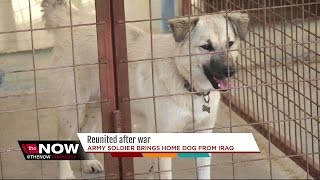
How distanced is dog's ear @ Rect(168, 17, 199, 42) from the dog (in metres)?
0.09

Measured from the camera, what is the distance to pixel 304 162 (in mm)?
4516

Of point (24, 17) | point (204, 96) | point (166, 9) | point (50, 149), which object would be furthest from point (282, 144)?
point (24, 17)

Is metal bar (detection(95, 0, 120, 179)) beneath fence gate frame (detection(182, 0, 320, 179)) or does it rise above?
above

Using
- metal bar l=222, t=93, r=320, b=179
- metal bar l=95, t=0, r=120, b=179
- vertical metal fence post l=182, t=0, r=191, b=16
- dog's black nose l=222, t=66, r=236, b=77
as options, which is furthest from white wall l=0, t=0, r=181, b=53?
metal bar l=222, t=93, r=320, b=179

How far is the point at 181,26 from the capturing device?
13.0 ft

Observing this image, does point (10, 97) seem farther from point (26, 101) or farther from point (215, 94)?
point (215, 94)

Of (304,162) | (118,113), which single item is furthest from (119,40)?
(304,162)

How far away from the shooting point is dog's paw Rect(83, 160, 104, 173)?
193 inches

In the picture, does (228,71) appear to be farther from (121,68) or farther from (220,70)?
(121,68)

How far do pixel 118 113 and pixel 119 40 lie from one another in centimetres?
41

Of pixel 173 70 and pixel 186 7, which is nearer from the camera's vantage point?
pixel 173 70

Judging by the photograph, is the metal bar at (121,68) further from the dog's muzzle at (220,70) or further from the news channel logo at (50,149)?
the dog's muzzle at (220,70)

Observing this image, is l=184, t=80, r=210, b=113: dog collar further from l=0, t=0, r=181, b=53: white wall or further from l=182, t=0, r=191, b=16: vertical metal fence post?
l=182, t=0, r=191, b=16: vertical metal fence post

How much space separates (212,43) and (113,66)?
701 millimetres
